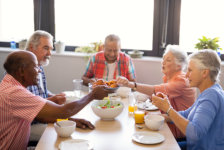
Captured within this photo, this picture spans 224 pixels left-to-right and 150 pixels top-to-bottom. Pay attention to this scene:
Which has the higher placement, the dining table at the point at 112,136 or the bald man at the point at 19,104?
the bald man at the point at 19,104

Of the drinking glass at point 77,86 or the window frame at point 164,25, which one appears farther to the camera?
the window frame at point 164,25

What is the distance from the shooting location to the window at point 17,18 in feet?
14.1

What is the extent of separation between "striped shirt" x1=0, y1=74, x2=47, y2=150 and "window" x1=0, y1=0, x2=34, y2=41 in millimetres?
2628

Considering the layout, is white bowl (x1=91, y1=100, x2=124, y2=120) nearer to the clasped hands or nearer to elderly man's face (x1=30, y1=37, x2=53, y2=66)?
the clasped hands

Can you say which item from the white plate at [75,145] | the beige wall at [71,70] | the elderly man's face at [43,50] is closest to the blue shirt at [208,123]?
the white plate at [75,145]

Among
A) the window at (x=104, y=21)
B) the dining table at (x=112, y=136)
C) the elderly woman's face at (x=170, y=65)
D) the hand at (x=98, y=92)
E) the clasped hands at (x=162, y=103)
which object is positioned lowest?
the dining table at (x=112, y=136)

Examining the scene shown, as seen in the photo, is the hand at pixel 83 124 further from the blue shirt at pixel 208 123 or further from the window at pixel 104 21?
the window at pixel 104 21

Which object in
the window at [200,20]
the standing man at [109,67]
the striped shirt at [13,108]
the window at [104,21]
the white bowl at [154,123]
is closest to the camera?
the striped shirt at [13,108]

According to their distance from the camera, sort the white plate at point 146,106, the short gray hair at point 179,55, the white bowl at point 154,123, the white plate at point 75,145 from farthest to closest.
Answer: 1. the short gray hair at point 179,55
2. the white plate at point 146,106
3. the white bowl at point 154,123
4. the white plate at point 75,145

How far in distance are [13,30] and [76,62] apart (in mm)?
1163

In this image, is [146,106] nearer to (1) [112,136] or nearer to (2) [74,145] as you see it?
(1) [112,136]

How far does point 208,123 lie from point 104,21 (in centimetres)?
257

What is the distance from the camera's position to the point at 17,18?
435cm

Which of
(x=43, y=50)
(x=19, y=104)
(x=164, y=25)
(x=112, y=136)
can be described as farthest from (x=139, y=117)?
(x=164, y=25)
